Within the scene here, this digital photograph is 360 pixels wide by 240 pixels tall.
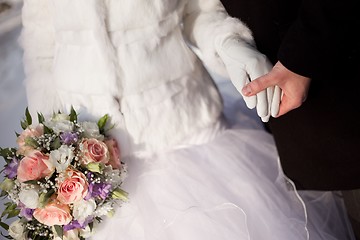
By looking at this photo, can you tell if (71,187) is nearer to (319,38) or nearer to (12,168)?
(12,168)

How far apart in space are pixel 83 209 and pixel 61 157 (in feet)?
0.37

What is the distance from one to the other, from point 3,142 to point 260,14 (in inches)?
46.7

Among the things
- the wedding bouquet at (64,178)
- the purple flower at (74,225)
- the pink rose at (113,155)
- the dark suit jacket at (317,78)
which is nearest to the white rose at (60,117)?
the wedding bouquet at (64,178)

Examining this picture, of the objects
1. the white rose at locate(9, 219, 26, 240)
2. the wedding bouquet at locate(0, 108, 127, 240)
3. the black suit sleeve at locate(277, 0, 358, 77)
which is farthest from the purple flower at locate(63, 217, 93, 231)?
the black suit sleeve at locate(277, 0, 358, 77)

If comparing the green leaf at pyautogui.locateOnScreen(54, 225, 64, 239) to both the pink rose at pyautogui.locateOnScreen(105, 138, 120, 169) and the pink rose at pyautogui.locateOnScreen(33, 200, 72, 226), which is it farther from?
the pink rose at pyautogui.locateOnScreen(105, 138, 120, 169)

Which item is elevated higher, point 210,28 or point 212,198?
point 210,28

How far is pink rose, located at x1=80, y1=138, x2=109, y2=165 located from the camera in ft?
3.03

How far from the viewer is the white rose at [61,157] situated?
0.91 meters

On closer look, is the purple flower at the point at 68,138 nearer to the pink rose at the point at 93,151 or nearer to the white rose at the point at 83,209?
the pink rose at the point at 93,151

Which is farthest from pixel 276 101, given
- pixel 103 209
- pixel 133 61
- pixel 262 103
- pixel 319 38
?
pixel 103 209

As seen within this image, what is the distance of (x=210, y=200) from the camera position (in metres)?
0.99

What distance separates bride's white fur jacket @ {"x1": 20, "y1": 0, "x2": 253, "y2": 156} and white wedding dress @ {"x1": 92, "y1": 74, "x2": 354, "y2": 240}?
0.05m

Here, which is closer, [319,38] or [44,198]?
[319,38]

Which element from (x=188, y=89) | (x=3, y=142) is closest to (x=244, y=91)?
(x=188, y=89)
